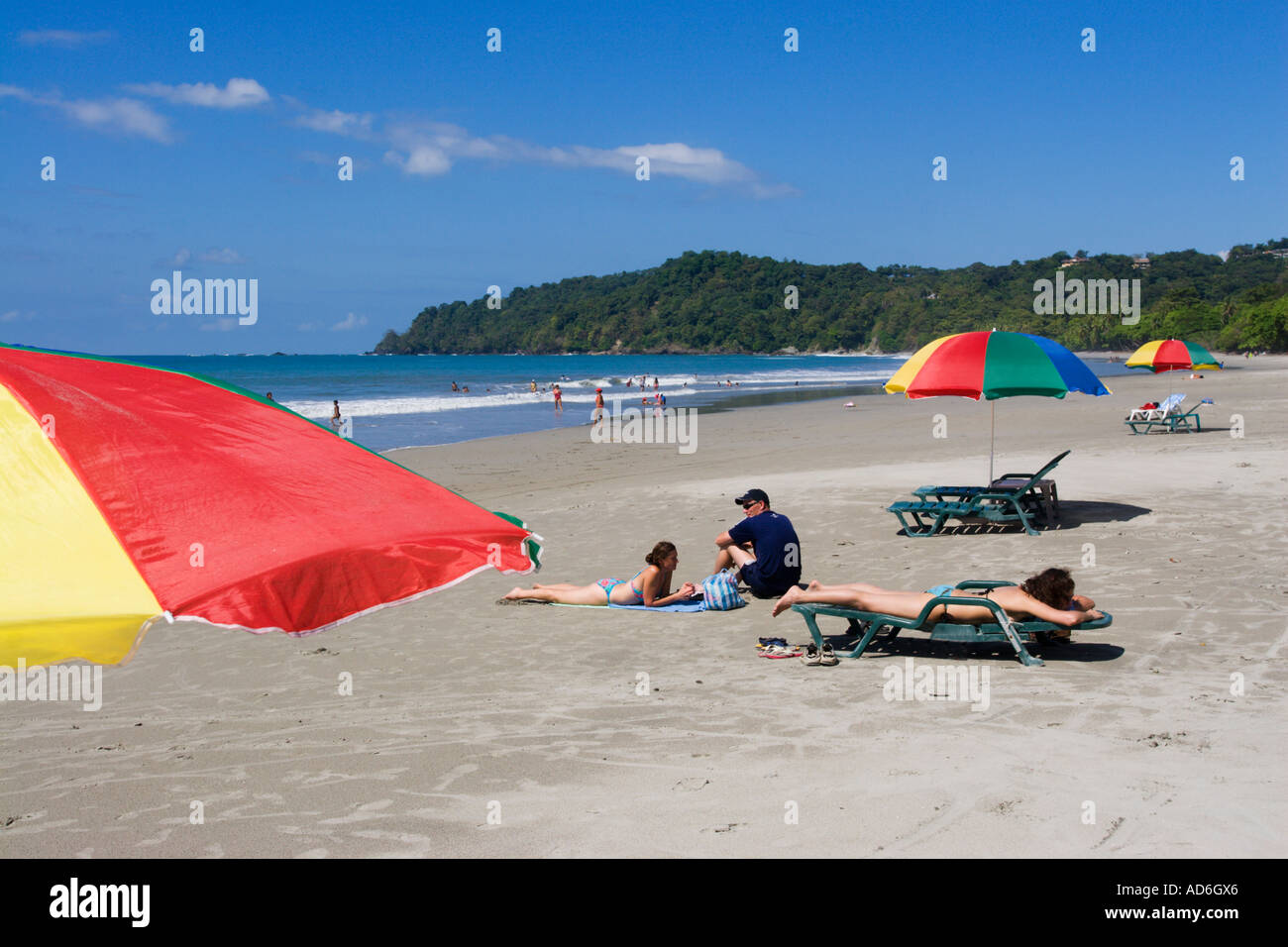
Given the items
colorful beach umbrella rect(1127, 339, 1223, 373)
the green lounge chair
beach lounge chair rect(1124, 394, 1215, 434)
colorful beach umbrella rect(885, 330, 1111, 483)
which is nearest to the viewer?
colorful beach umbrella rect(885, 330, 1111, 483)

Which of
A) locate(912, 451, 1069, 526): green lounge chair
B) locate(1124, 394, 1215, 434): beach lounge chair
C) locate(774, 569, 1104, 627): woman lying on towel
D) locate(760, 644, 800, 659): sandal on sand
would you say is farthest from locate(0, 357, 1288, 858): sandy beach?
locate(1124, 394, 1215, 434): beach lounge chair

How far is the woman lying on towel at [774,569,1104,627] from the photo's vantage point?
6.67 meters

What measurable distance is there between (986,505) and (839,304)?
158m

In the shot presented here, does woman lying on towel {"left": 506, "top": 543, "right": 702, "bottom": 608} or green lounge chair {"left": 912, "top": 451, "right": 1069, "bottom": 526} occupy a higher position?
green lounge chair {"left": 912, "top": 451, "right": 1069, "bottom": 526}

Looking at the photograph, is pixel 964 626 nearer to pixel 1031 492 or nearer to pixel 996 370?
pixel 996 370

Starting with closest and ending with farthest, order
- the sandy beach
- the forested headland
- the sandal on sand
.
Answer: the sandy beach < the sandal on sand < the forested headland

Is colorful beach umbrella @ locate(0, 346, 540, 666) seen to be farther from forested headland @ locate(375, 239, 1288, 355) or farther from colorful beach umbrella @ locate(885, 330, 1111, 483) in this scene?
forested headland @ locate(375, 239, 1288, 355)

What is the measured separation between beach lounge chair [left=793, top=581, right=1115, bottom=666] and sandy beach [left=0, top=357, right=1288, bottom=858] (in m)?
0.17

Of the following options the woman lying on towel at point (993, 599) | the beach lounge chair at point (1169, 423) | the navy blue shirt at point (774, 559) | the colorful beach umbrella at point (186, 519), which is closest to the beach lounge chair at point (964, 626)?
the woman lying on towel at point (993, 599)

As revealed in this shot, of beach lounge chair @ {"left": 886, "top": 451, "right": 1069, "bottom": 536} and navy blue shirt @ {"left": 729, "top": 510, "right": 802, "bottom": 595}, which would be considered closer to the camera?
navy blue shirt @ {"left": 729, "top": 510, "right": 802, "bottom": 595}

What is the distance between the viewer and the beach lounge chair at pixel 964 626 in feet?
21.7

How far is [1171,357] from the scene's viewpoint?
23.0 metres

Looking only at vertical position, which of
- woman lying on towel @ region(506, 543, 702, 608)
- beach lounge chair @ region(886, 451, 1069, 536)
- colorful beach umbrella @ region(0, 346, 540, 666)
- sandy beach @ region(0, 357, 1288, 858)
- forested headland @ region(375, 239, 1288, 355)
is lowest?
sandy beach @ region(0, 357, 1288, 858)
